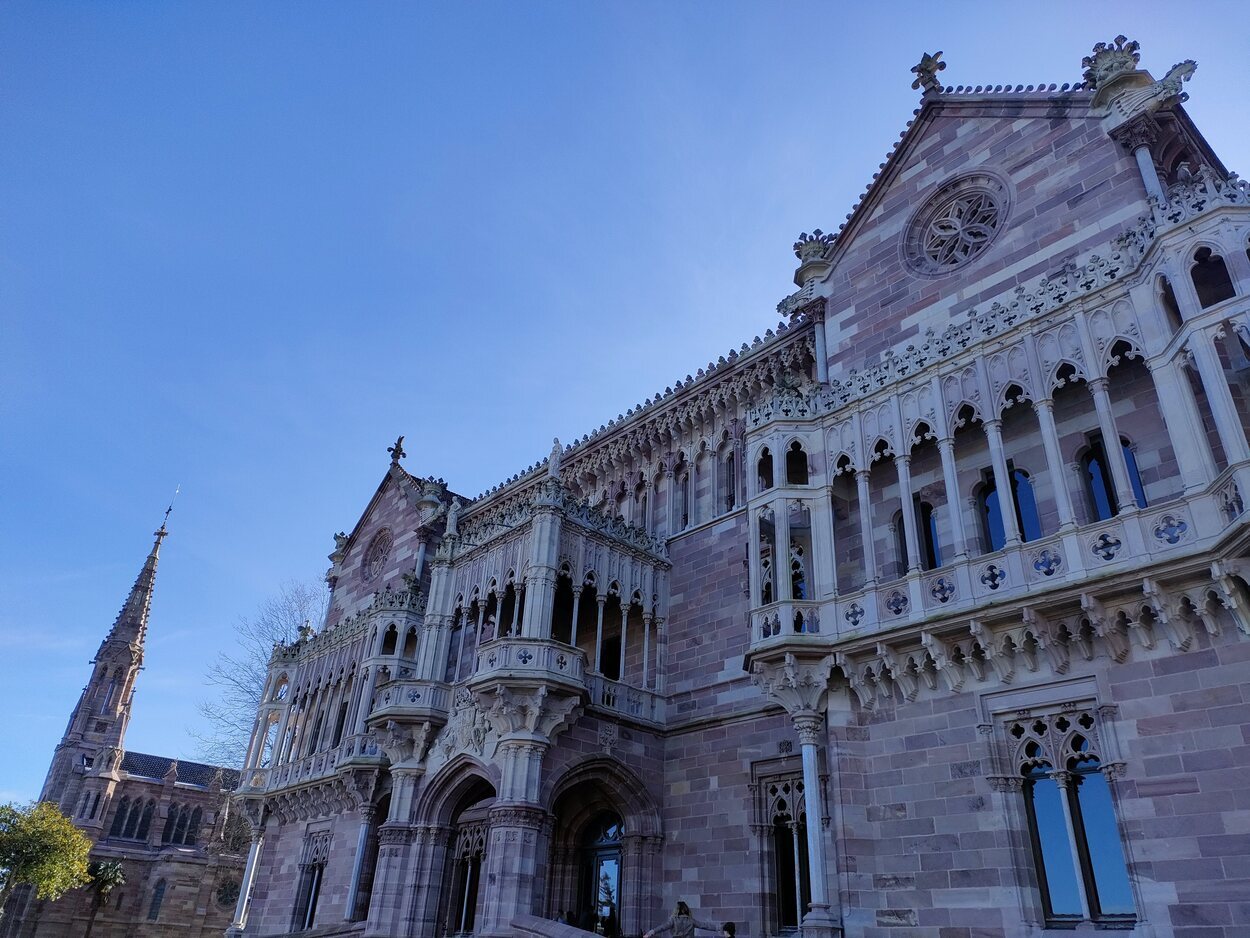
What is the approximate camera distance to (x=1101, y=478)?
15031 millimetres

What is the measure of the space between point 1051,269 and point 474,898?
784 inches

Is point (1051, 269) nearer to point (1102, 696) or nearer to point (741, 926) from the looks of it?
point (1102, 696)

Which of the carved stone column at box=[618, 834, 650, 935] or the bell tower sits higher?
the bell tower

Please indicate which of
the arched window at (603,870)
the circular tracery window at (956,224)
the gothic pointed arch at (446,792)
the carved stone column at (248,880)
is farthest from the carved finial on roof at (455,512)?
the circular tracery window at (956,224)

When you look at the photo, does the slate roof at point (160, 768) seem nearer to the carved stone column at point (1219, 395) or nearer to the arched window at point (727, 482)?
the arched window at point (727, 482)

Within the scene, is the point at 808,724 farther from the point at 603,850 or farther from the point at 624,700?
the point at 603,850

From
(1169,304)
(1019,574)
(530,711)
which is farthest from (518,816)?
(1169,304)

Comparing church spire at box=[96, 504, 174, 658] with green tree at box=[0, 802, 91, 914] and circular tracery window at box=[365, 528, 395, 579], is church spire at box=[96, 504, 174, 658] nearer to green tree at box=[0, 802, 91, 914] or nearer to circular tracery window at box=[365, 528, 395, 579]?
green tree at box=[0, 802, 91, 914]

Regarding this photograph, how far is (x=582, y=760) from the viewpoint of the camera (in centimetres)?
1933

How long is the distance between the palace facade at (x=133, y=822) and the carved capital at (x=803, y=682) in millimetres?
37944

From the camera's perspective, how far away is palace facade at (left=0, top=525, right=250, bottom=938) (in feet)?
205

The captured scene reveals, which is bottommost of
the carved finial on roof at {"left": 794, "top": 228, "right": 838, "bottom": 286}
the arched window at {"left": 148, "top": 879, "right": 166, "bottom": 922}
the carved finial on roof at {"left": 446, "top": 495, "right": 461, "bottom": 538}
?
the arched window at {"left": 148, "top": 879, "right": 166, "bottom": 922}

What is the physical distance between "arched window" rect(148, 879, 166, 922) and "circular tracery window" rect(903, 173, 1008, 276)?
71537 mm

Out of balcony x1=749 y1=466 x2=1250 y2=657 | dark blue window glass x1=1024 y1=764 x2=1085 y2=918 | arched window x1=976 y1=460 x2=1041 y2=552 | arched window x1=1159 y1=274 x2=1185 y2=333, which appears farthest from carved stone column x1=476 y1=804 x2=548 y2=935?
arched window x1=1159 y1=274 x2=1185 y2=333
